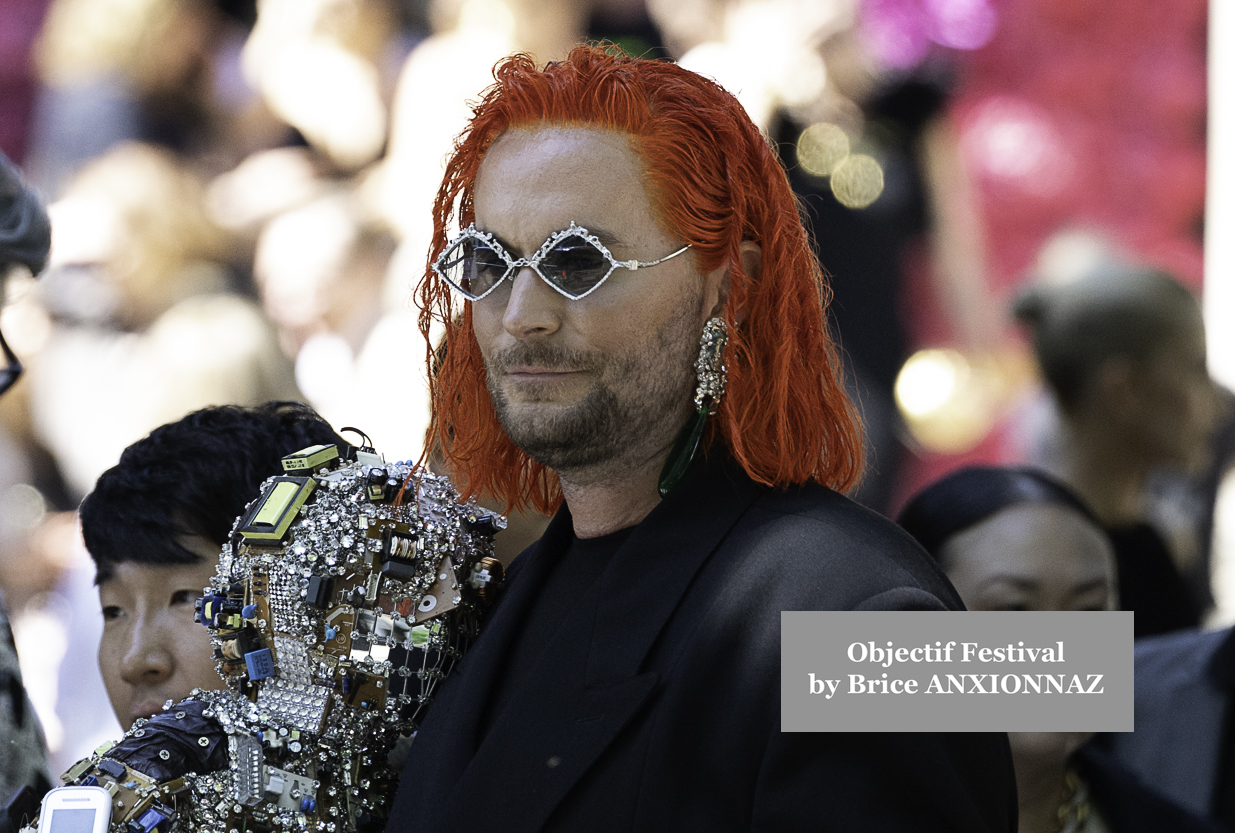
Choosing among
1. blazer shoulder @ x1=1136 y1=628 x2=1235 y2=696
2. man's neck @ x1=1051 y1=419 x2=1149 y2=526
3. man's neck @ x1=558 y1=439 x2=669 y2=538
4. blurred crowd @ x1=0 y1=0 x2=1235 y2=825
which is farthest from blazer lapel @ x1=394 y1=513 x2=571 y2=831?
man's neck @ x1=1051 y1=419 x2=1149 y2=526

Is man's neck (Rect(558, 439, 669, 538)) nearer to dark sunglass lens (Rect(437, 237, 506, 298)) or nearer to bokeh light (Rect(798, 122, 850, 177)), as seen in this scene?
dark sunglass lens (Rect(437, 237, 506, 298))

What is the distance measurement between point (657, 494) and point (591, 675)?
0.28 m

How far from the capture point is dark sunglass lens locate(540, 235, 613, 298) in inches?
61.8

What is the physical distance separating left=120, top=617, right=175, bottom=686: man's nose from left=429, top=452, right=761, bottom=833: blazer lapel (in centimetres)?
59

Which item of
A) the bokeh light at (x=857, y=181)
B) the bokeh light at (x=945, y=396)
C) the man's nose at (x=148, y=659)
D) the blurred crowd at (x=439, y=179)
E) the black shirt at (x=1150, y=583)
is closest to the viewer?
the man's nose at (x=148, y=659)

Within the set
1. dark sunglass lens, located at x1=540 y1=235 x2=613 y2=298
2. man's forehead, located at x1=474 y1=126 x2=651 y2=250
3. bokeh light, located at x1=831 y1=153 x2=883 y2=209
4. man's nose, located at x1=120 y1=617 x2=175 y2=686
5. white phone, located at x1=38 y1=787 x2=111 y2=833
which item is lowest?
white phone, located at x1=38 y1=787 x2=111 y2=833

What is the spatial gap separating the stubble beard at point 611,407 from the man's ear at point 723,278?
5 centimetres

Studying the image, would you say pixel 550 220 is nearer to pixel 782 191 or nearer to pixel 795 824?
pixel 782 191

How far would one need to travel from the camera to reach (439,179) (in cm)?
390

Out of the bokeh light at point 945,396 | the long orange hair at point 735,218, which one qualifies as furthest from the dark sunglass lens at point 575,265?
the bokeh light at point 945,396

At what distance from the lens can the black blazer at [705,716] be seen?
4.37ft

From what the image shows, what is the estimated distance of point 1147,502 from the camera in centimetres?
389
